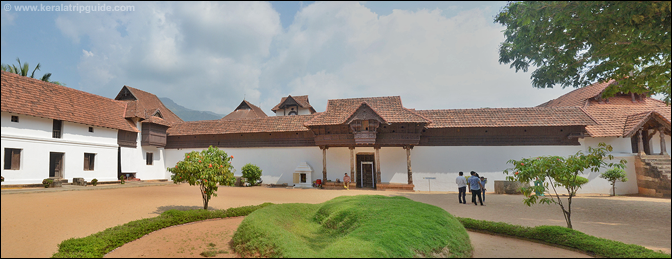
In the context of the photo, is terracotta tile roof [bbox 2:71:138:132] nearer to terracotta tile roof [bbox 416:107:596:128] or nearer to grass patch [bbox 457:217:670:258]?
grass patch [bbox 457:217:670:258]

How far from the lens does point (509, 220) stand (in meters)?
7.66

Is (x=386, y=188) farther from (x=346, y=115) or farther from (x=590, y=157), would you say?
(x=590, y=157)

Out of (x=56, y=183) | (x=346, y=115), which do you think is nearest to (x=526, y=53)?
(x=346, y=115)

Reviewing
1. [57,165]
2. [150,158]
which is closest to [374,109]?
[57,165]

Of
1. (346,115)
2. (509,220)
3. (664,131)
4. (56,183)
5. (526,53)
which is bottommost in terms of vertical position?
(509,220)

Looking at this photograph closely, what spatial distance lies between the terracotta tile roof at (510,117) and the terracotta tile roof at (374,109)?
1.73m

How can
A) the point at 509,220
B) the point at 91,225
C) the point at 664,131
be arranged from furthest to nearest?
the point at 664,131, the point at 509,220, the point at 91,225

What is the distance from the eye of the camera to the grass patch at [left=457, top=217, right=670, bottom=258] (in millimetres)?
4285

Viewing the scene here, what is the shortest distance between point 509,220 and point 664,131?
14.0 metres

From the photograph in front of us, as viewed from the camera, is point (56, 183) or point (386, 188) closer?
point (56, 183)

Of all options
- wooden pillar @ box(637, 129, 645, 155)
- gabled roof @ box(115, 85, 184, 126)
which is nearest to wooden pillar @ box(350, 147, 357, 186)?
gabled roof @ box(115, 85, 184, 126)

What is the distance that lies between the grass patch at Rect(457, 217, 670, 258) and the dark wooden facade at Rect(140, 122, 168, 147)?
776 inches

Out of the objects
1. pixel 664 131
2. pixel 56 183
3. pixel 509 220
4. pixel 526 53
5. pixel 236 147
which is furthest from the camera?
pixel 236 147

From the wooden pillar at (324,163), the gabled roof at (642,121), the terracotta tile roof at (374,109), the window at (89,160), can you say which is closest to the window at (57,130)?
the window at (89,160)
